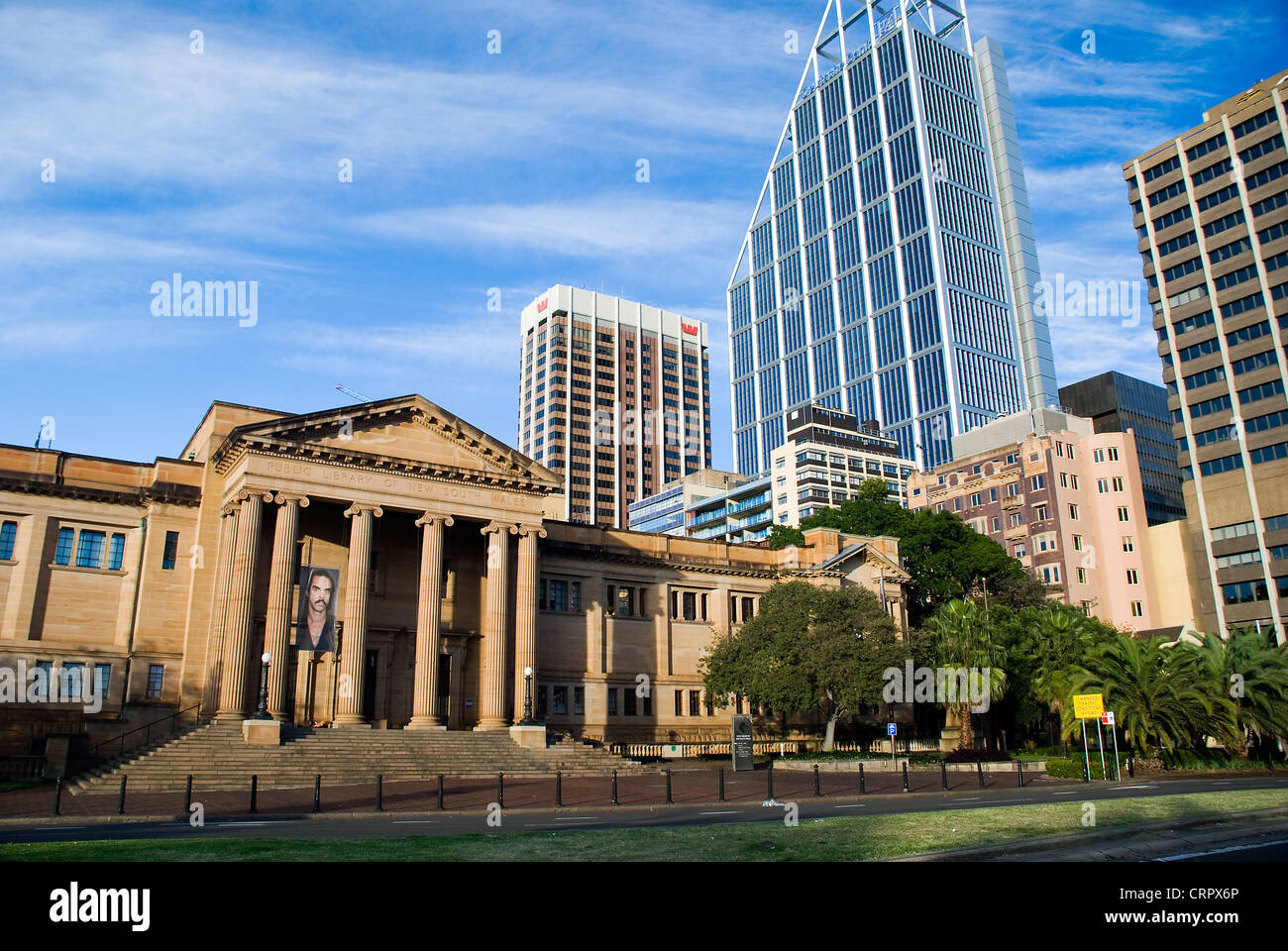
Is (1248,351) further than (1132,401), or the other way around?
(1132,401)

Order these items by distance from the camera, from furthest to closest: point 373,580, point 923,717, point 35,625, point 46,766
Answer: point 923,717 → point 373,580 → point 35,625 → point 46,766

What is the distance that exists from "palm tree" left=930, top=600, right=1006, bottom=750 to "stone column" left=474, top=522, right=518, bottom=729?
981 inches

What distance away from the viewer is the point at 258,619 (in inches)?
1885

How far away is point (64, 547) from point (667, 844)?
144 feet

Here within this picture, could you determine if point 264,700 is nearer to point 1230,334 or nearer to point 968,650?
point 968,650

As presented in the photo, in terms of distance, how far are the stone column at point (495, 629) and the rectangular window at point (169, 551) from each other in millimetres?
15403

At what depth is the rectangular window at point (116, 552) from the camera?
48.2 m

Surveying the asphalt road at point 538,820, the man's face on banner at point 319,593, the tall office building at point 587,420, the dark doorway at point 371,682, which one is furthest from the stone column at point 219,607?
the tall office building at point 587,420

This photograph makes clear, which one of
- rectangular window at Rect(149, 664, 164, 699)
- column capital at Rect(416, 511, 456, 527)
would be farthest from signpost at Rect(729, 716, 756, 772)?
rectangular window at Rect(149, 664, 164, 699)

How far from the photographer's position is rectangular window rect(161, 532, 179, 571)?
48344 millimetres

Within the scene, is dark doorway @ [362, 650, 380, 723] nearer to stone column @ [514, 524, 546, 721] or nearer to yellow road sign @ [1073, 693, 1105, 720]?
stone column @ [514, 524, 546, 721]
